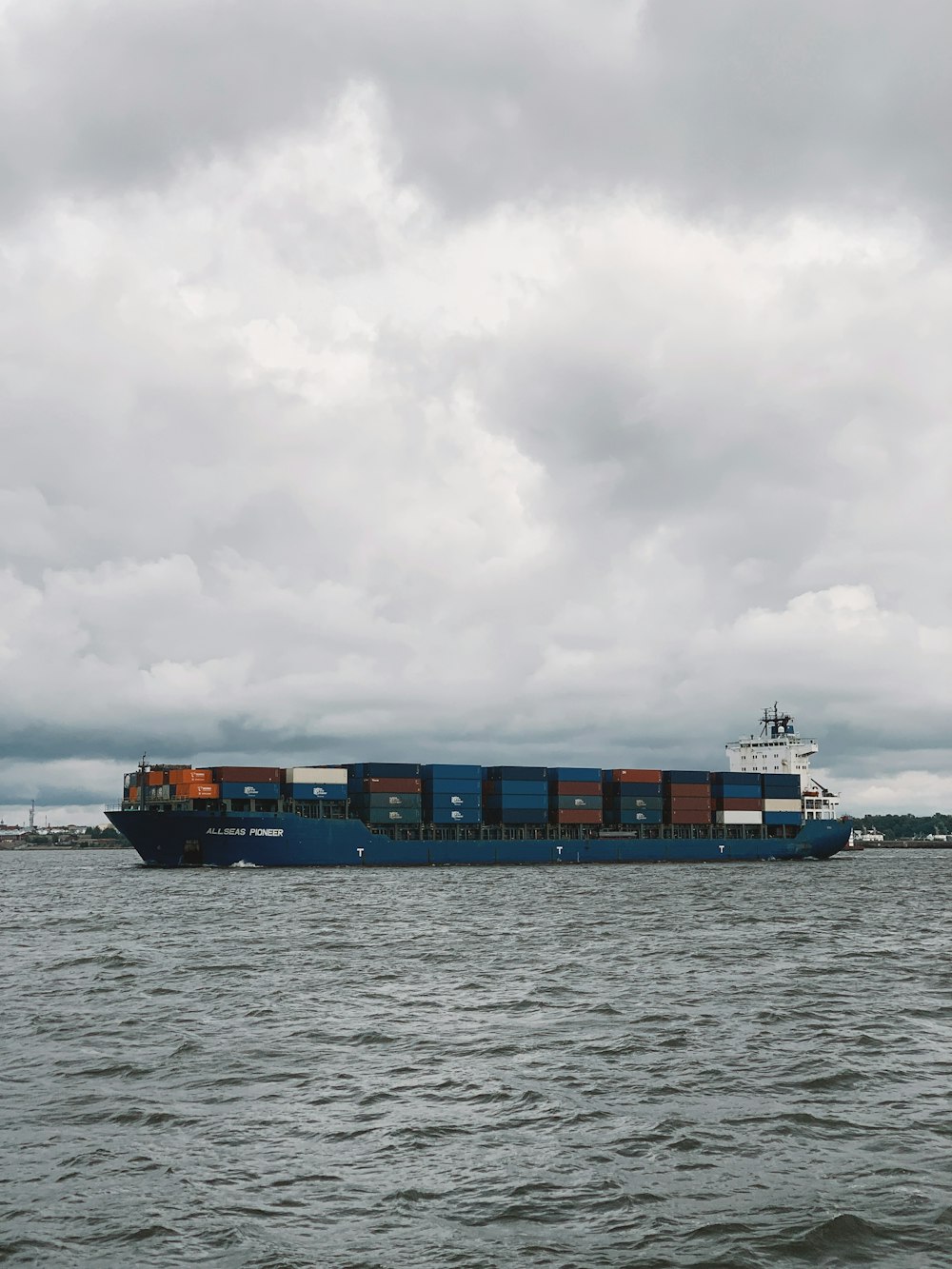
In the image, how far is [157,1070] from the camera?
19.1 m

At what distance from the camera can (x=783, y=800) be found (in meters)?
118

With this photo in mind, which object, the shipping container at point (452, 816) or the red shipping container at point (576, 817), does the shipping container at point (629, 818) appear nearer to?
the red shipping container at point (576, 817)

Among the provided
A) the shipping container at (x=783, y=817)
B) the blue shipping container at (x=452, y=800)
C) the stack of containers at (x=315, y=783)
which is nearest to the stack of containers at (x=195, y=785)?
the stack of containers at (x=315, y=783)

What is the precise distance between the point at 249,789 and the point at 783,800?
201 ft

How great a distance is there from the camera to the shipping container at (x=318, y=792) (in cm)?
9238

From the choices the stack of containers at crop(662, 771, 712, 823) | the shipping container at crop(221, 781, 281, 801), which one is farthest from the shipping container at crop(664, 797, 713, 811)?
the shipping container at crop(221, 781, 281, 801)

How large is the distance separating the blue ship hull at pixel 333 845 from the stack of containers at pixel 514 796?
2166mm

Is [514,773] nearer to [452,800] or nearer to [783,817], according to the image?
[452,800]

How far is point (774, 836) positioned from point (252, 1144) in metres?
109

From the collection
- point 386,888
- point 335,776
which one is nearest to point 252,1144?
point 386,888

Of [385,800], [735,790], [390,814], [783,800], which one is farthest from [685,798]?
[385,800]

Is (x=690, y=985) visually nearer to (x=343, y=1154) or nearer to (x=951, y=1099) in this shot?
(x=951, y=1099)

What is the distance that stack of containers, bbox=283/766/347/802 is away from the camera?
9250cm

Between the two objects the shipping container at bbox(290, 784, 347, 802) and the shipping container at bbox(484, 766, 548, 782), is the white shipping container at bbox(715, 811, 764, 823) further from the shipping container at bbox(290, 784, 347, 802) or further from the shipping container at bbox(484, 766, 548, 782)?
the shipping container at bbox(290, 784, 347, 802)
